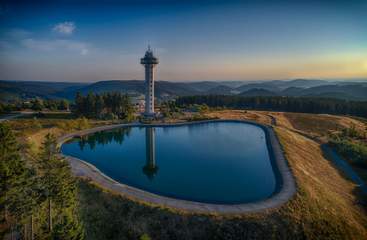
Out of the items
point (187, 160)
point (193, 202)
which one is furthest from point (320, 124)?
point (193, 202)

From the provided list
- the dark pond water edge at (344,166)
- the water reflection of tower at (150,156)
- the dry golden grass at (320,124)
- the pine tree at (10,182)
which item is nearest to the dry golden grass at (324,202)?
the dark pond water edge at (344,166)

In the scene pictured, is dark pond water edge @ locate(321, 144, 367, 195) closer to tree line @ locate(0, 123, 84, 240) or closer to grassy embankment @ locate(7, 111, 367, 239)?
grassy embankment @ locate(7, 111, 367, 239)

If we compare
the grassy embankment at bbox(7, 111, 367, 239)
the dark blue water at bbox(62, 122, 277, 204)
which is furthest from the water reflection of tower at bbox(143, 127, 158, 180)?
the grassy embankment at bbox(7, 111, 367, 239)

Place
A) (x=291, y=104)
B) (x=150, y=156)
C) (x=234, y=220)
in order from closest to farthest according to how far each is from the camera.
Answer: (x=234, y=220) < (x=150, y=156) < (x=291, y=104)

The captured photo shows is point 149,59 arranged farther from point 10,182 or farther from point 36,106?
point 10,182

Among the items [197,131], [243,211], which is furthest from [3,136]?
[197,131]
